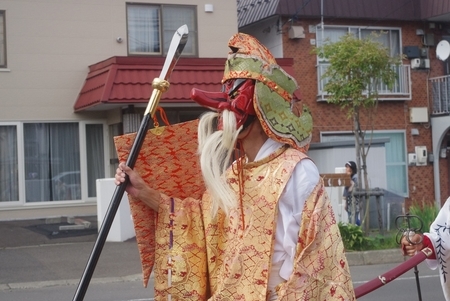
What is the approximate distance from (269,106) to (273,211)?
43 centimetres

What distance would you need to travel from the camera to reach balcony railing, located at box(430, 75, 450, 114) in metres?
22.8

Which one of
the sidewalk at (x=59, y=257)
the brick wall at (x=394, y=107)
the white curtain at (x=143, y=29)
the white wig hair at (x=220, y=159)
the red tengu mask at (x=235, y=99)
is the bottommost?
the sidewalk at (x=59, y=257)

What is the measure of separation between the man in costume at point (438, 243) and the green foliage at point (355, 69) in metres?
11.0

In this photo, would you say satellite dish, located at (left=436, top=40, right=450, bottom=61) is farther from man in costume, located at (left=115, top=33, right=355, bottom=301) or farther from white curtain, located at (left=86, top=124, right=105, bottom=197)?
man in costume, located at (left=115, top=33, right=355, bottom=301)

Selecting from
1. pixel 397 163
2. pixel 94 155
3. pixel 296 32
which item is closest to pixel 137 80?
pixel 94 155

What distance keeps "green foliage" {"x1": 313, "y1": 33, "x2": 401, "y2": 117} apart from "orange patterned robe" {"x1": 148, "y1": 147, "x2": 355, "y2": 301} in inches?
467

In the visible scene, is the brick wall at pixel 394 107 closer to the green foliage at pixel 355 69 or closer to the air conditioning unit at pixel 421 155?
the air conditioning unit at pixel 421 155

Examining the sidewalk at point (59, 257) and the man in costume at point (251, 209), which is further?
the sidewalk at point (59, 257)

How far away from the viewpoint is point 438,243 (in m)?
4.24

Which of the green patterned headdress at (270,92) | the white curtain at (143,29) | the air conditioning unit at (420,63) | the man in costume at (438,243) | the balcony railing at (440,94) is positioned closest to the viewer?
the green patterned headdress at (270,92)

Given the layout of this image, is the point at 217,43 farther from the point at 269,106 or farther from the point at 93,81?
the point at 269,106

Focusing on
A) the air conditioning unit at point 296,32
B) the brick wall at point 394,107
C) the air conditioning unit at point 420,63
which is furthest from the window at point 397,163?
the air conditioning unit at point 296,32

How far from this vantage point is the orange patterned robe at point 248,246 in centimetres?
308

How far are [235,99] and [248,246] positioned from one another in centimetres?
60
